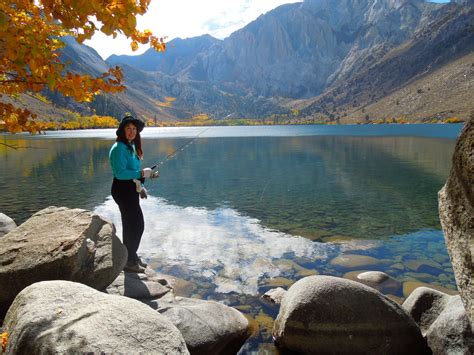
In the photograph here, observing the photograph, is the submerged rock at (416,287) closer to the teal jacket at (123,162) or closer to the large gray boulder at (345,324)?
the large gray boulder at (345,324)

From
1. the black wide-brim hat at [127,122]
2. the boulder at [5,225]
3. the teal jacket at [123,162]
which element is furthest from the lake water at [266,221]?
the boulder at [5,225]

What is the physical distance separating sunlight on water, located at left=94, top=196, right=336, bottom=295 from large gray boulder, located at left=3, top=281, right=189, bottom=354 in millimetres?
6814

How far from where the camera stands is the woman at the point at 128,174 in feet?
33.7

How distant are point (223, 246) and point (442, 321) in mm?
10388

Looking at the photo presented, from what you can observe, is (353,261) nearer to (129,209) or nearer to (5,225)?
(129,209)

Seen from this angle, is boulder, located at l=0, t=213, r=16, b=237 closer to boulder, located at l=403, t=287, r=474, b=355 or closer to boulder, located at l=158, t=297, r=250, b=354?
boulder, located at l=158, t=297, r=250, b=354

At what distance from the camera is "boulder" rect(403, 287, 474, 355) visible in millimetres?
7355

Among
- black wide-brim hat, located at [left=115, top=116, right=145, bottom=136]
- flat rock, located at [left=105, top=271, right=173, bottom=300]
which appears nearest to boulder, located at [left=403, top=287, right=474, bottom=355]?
flat rock, located at [left=105, top=271, right=173, bottom=300]

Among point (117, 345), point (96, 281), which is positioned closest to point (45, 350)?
point (117, 345)

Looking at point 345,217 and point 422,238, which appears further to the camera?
point 345,217

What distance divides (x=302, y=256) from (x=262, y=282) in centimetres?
334

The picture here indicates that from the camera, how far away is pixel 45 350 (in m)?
4.92

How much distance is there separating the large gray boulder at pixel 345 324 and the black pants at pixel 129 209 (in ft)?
16.2

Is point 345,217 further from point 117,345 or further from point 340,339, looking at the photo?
point 117,345
